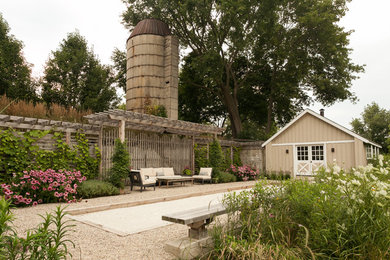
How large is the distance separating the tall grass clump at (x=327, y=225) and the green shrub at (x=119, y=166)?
20.0ft

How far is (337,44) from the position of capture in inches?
751

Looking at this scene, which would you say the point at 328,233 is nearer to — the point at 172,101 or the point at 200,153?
the point at 200,153

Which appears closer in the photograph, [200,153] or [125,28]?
[200,153]

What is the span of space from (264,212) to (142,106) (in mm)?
13804

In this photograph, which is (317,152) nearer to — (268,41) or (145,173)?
(268,41)

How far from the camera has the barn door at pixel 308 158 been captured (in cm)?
1452

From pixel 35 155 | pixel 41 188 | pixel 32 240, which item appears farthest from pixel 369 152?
pixel 32 240

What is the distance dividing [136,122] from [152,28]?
31.2 ft

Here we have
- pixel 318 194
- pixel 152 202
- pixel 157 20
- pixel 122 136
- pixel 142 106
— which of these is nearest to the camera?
pixel 318 194

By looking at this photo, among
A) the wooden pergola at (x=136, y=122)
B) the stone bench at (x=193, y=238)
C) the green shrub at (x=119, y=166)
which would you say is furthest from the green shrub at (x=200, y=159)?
the stone bench at (x=193, y=238)

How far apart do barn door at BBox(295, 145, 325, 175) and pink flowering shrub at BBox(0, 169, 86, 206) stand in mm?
11928

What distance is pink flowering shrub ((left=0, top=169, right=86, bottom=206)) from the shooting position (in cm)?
642

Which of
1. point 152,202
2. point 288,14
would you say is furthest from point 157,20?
point 152,202

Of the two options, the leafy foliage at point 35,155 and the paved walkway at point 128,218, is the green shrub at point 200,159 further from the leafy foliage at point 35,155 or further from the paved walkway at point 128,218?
the paved walkway at point 128,218
